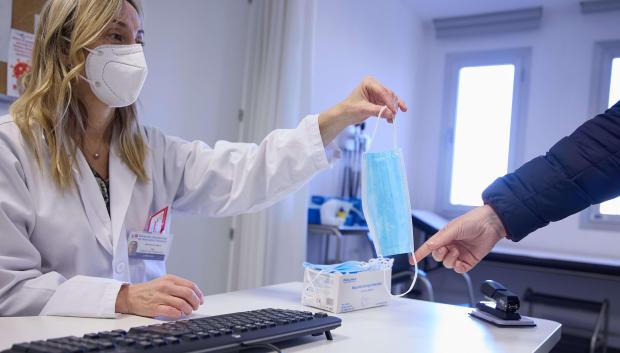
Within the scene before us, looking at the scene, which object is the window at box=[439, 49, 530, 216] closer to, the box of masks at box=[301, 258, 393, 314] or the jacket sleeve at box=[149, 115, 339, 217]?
the jacket sleeve at box=[149, 115, 339, 217]

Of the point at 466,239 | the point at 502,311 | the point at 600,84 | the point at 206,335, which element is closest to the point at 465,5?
the point at 600,84

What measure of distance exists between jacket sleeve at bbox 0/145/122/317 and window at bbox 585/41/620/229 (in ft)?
12.9

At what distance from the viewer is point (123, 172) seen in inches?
47.4

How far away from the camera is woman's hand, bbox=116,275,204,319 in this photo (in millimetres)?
868

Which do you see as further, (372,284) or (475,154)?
(475,154)

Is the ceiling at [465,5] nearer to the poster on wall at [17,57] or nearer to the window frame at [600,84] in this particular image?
the window frame at [600,84]

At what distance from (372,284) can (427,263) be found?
9.47 ft

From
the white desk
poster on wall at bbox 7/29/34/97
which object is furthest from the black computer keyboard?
poster on wall at bbox 7/29/34/97

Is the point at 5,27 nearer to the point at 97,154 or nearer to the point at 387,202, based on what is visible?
the point at 97,154

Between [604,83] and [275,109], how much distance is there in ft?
9.00

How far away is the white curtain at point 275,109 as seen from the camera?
9.11 ft

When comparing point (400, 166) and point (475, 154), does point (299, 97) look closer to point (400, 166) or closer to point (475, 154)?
point (400, 166)

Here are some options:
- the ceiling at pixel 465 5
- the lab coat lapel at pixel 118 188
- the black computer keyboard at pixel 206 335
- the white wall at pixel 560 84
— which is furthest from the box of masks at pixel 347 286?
the ceiling at pixel 465 5

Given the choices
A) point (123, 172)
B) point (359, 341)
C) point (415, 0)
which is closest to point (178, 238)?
point (123, 172)
